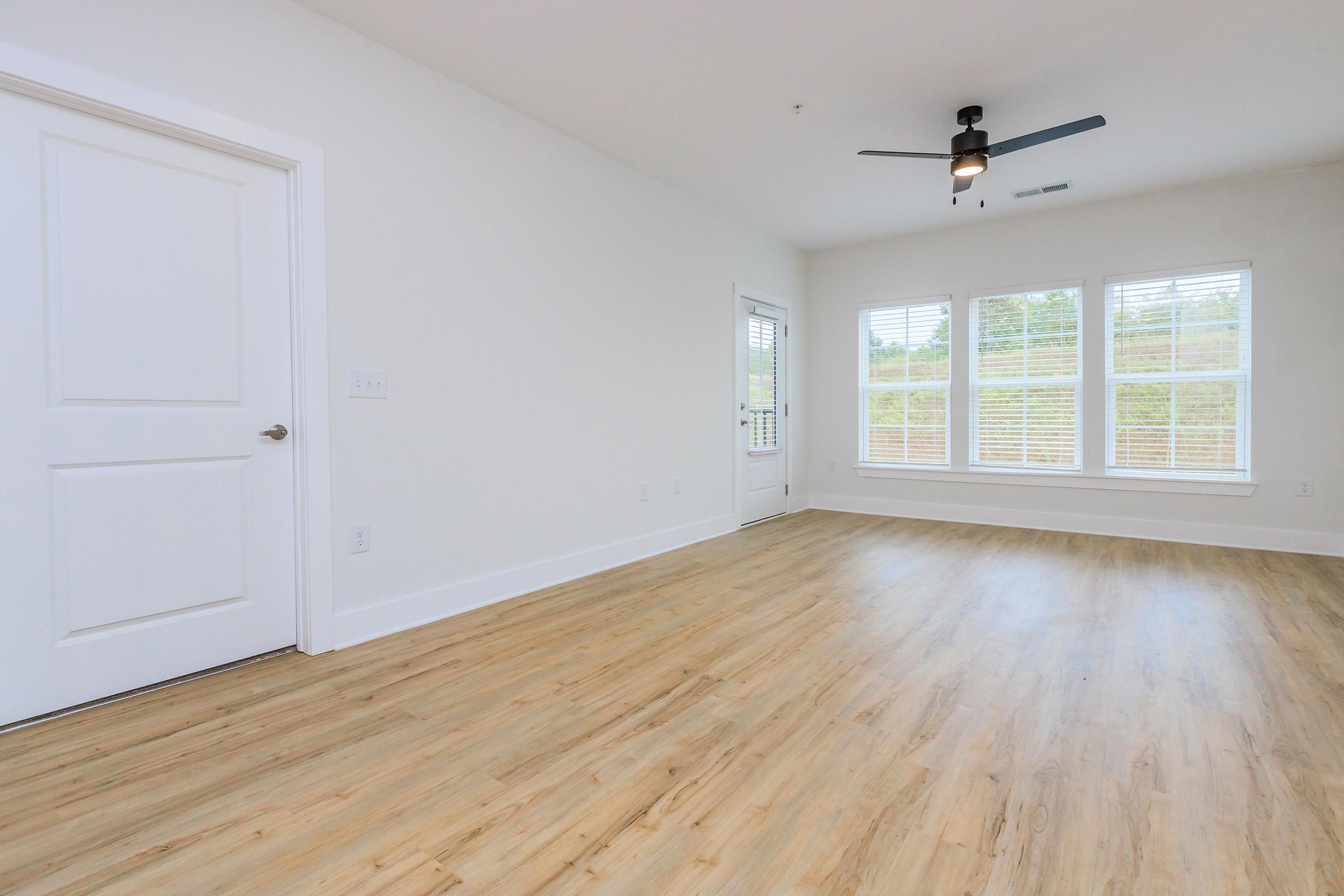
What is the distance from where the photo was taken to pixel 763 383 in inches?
226

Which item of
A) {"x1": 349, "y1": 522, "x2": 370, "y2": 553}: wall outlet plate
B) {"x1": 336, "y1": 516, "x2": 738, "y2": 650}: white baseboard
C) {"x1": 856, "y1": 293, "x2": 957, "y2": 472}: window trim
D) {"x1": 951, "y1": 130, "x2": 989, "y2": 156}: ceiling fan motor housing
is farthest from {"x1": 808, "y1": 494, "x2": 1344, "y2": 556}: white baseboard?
{"x1": 349, "y1": 522, "x2": 370, "y2": 553}: wall outlet plate

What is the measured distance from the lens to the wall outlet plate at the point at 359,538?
8.83 feet

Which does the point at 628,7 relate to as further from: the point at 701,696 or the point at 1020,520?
the point at 1020,520

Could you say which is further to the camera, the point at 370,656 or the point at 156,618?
the point at 370,656

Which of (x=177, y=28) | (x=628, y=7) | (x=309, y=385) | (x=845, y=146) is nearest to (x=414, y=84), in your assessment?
(x=177, y=28)

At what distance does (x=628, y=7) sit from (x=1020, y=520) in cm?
503

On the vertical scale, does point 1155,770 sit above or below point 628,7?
below

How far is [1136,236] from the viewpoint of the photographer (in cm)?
487

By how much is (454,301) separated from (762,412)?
3318 mm

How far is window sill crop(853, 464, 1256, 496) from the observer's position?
4.64 m

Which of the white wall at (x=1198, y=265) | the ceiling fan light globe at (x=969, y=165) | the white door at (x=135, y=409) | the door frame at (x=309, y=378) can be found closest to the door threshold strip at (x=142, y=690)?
the white door at (x=135, y=409)

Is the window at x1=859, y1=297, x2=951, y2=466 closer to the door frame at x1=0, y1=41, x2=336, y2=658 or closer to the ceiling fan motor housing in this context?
the ceiling fan motor housing

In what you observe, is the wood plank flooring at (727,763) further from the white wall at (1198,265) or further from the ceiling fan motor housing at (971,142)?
the ceiling fan motor housing at (971,142)

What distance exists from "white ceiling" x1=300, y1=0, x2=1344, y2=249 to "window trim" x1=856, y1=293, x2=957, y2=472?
4.89 feet
